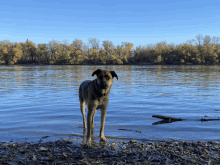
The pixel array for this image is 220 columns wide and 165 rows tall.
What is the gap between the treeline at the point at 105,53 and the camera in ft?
511

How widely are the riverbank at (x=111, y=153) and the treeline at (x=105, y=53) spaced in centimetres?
15378

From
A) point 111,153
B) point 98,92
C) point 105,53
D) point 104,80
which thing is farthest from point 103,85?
point 105,53

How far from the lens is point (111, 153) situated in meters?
6.00

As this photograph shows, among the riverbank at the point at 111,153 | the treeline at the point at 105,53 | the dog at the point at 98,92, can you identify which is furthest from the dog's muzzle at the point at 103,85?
the treeline at the point at 105,53

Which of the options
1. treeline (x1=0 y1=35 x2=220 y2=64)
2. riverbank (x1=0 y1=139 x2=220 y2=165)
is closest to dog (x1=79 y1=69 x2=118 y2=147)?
riverbank (x1=0 y1=139 x2=220 y2=165)

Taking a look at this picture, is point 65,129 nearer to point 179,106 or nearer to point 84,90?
point 84,90

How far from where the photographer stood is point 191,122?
990 centimetres

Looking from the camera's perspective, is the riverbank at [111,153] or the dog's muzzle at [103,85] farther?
the dog's muzzle at [103,85]

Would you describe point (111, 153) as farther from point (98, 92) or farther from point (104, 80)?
point (104, 80)

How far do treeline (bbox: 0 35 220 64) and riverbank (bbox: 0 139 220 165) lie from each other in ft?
505

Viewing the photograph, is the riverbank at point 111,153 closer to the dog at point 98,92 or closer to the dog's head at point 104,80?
the dog at point 98,92

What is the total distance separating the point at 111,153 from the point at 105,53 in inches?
6835

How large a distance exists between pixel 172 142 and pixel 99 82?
3.00 m

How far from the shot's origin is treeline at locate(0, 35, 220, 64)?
511 ft
